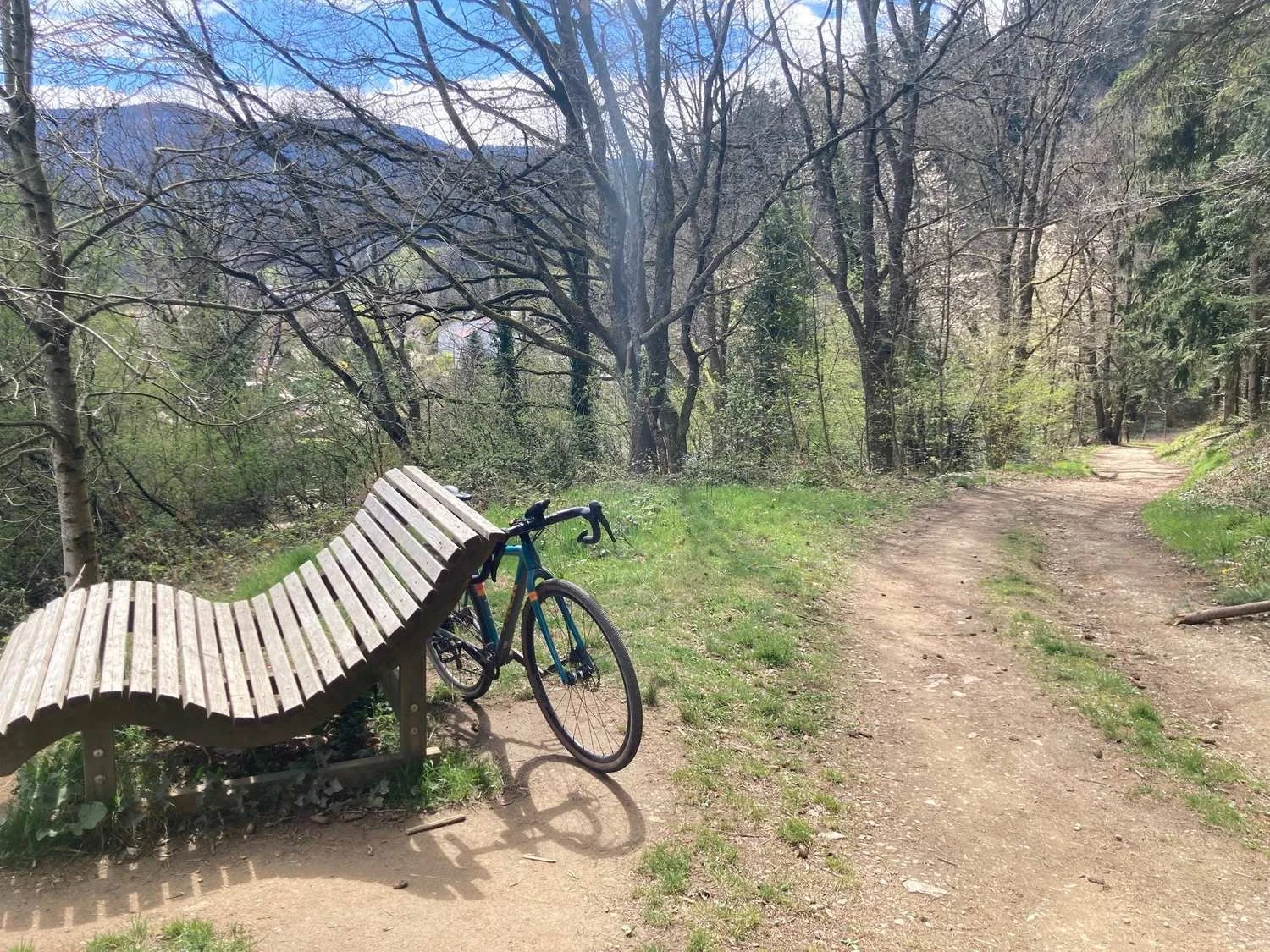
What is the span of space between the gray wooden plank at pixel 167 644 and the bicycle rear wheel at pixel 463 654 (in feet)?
3.96

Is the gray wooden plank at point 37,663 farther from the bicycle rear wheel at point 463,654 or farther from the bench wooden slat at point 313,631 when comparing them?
the bicycle rear wheel at point 463,654

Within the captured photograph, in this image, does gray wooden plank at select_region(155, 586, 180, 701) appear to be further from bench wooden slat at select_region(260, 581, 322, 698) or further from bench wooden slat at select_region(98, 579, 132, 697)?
bench wooden slat at select_region(260, 581, 322, 698)

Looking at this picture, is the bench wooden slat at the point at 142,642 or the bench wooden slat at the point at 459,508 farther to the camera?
the bench wooden slat at the point at 459,508

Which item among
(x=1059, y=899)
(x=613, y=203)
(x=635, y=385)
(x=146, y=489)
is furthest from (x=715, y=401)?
(x=1059, y=899)

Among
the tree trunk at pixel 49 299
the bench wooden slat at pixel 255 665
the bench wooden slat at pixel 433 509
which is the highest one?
the tree trunk at pixel 49 299

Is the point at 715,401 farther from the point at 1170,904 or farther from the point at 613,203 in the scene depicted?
the point at 1170,904

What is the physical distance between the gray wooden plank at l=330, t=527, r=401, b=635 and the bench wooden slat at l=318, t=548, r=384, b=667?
0.03 meters

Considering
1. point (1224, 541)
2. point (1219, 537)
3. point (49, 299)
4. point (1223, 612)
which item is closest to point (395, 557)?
point (49, 299)

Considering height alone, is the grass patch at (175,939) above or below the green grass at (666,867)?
above

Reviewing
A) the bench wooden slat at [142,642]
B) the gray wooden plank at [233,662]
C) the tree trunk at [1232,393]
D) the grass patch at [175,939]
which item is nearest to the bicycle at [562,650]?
the gray wooden plank at [233,662]

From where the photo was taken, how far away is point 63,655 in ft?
10.5

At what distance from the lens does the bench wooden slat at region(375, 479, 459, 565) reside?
339 centimetres

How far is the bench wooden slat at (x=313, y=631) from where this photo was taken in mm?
3365

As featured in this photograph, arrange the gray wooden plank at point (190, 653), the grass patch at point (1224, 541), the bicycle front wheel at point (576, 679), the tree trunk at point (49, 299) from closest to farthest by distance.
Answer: the gray wooden plank at point (190, 653)
the bicycle front wheel at point (576, 679)
the tree trunk at point (49, 299)
the grass patch at point (1224, 541)
